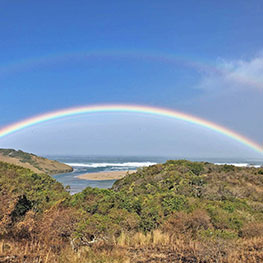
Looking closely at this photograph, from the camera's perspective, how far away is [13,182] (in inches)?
629

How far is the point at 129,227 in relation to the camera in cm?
903

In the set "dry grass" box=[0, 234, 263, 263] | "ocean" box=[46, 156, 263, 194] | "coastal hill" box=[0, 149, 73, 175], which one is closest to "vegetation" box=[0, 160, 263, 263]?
"dry grass" box=[0, 234, 263, 263]

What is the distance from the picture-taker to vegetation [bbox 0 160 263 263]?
556 centimetres

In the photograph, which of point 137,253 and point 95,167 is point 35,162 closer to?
point 95,167

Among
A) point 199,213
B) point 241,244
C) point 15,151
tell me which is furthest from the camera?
point 15,151

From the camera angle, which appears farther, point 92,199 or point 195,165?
point 195,165

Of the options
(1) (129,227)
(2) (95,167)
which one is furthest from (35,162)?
(1) (129,227)

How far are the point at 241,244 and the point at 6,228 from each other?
706cm

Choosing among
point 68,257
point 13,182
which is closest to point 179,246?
point 68,257

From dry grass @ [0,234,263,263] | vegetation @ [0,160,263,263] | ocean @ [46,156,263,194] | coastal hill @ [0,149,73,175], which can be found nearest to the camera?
dry grass @ [0,234,263,263]

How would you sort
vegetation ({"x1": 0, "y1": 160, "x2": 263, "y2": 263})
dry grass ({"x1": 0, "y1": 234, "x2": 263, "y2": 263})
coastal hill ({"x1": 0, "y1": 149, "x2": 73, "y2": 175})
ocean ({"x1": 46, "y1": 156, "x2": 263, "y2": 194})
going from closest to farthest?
dry grass ({"x1": 0, "y1": 234, "x2": 263, "y2": 263}), vegetation ({"x1": 0, "y1": 160, "x2": 263, "y2": 263}), ocean ({"x1": 46, "y1": 156, "x2": 263, "y2": 194}), coastal hill ({"x1": 0, "y1": 149, "x2": 73, "y2": 175})

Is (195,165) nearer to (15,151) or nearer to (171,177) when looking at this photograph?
(171,177)

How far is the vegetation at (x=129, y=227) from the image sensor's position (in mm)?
5562

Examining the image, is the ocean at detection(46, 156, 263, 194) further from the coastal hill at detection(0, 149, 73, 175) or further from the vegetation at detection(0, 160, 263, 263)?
the vegetation at detection(0, 160, 263, 263)
